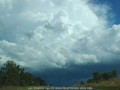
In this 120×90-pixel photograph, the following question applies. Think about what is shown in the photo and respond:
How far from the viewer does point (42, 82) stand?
514ft

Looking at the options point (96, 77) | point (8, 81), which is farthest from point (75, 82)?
point (8, 81)

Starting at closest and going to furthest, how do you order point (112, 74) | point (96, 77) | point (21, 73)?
point (112, 74), point (96, 77), point (21, 73)

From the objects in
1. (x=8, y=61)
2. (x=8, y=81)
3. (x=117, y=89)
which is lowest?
(x=117, y=89)

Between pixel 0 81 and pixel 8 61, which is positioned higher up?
pixel 8 61

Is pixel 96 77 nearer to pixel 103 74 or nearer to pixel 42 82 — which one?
pixel 103 74

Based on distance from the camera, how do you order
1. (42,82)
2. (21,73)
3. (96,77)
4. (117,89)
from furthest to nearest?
(42,82) < (21,73) < (96,77) < (117,89)

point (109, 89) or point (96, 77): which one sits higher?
point (96, 77)

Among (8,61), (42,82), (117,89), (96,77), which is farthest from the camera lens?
(42,82)

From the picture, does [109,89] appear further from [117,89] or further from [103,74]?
[103,74]

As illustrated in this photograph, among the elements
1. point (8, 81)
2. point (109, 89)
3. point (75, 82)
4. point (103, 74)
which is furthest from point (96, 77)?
point (109, 89)

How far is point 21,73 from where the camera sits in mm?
131625

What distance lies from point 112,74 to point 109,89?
41.8 metres

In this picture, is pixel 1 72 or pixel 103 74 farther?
pixel 103 74

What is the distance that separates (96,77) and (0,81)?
41.5 metres
